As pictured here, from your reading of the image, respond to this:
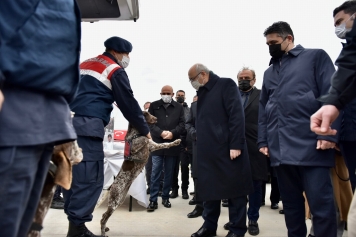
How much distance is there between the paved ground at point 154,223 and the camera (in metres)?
3.55

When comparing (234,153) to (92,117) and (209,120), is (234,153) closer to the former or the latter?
(209,120)

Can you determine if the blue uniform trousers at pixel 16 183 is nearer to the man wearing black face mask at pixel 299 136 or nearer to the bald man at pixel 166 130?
the man wearing black face mask at pixel 299 136

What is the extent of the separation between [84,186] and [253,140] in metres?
2.16

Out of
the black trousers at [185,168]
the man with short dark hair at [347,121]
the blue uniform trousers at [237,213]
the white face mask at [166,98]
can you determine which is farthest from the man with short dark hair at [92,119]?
the black trousers at [185,168]

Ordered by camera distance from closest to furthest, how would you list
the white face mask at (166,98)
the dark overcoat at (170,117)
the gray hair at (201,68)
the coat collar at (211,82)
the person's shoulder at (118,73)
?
1. the person's shoulder at (118,73)
2. the coat collar at (211,82)
3. the gray hair at (201,68)
4. the dark overcoat at (170,117)
5. the white face mask at (166,98)

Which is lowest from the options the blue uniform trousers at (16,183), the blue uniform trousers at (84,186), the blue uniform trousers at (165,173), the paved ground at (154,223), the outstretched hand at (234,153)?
the paved ground at (154,223)

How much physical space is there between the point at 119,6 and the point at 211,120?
1.41 m

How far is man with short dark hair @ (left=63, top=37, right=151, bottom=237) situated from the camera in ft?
9.17

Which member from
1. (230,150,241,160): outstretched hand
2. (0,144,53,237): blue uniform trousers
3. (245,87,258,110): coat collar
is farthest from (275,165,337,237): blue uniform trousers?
(0,144,53,237): blue uniform trousers

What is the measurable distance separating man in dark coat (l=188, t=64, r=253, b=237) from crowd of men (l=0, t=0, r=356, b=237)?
10 mm

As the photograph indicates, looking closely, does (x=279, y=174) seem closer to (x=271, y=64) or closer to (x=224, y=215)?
(x=271, y=64)

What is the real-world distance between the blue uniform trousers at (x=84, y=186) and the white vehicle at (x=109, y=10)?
1.27 meters

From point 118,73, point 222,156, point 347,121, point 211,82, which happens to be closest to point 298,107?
point 347,121

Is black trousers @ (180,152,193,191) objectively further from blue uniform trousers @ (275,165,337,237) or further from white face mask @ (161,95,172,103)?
blue uniform trousers @ (275,165,337,237)
